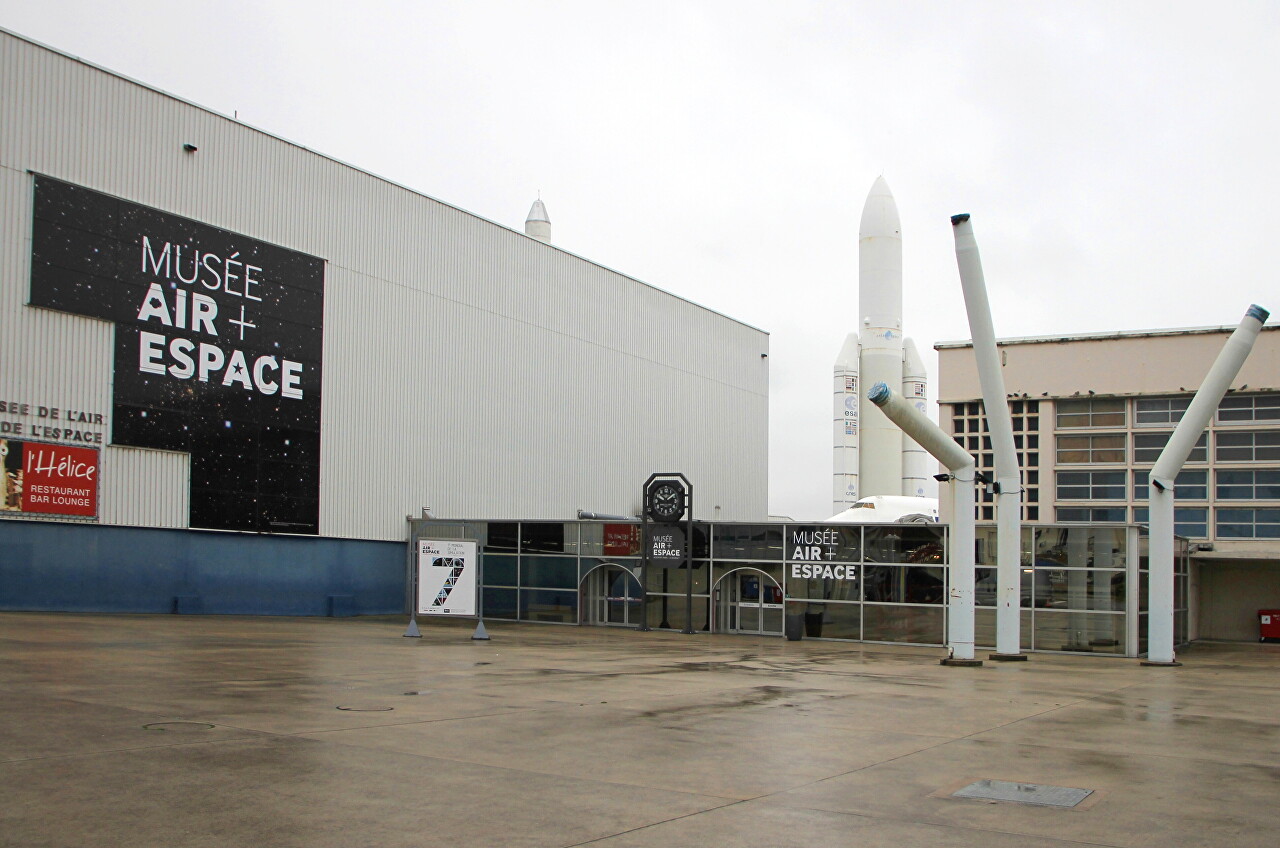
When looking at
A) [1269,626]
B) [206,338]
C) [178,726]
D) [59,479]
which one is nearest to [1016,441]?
[1269,626]

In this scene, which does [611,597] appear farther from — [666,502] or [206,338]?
[206,338]

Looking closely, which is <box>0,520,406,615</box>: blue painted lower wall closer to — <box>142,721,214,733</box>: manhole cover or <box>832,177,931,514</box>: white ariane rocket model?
<box>142,721,214,733</box>: manhole cover

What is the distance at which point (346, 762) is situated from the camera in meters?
9.57

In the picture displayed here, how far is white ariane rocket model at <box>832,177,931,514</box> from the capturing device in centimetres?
6166

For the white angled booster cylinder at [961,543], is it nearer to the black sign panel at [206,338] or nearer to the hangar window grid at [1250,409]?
the hangar window grid at [1250,409]

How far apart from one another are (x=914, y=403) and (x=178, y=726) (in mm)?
57037

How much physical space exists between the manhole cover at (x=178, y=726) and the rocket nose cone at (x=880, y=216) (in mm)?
54673

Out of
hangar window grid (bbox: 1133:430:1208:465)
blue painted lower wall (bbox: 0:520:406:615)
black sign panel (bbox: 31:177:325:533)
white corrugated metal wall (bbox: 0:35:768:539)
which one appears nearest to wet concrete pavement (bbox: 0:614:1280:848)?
blue painted lower wall (bbox: 0:520:406:615)

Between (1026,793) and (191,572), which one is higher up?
(191,572)

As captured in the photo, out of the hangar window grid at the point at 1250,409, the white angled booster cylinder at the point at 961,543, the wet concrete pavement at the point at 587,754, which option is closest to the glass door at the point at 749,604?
the white angled booster cylinder at the point at 961,543

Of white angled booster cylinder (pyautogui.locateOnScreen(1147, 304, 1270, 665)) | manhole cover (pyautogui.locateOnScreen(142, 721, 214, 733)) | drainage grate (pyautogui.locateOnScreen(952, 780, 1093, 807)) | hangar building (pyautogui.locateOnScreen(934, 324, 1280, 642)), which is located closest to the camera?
drainage grate (pyautogui.locateOnScreen(952, 780, 1093, 807))

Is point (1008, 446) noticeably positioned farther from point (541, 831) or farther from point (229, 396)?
point (229, 396)

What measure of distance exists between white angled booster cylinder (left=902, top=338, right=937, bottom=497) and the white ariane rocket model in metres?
0.05

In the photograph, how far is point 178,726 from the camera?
1096 cm
